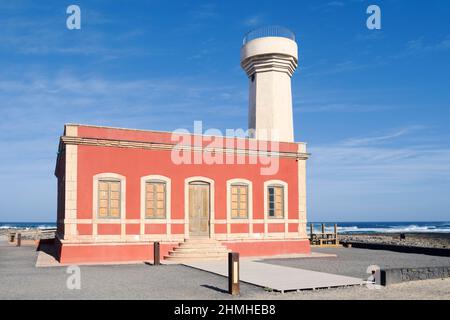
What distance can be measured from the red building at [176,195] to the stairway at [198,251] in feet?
0.13

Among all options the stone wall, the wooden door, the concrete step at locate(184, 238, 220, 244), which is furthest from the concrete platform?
the wooden door

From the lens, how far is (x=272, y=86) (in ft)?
80.0

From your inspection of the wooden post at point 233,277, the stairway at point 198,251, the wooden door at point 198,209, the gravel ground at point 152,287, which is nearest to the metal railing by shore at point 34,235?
the wooden door at point 198,209

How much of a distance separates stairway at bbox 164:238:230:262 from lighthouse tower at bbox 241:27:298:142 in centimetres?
726

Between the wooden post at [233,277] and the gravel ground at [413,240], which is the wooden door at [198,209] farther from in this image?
the gravel ground at [413,240]

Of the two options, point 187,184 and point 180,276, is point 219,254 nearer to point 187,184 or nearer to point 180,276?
point 187,184

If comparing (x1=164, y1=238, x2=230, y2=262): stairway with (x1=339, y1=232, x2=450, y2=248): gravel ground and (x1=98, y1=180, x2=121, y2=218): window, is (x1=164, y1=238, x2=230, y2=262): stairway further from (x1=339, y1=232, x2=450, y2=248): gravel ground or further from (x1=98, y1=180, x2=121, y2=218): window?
(x1=339, y1=232, x2=450, y2=248): gravel ground

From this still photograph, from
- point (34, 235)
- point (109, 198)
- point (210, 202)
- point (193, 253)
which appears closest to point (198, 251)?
point (193, 253)

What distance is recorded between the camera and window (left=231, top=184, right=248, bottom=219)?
20562 mm

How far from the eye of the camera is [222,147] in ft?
66.9

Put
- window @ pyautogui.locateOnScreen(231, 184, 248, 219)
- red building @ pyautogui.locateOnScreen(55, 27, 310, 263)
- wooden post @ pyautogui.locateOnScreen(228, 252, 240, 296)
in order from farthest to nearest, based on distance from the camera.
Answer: window @ pyautogui.locateOnScreen(231, 184, 248, 219), red building @ pyautogui.locateOnScreen(55, 27, 310, 263), wooden post @ pyautogui.locateOnScreen(228, 252, 240, 296)

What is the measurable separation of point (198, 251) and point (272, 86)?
9.68 meters

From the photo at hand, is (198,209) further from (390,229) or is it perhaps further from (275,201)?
(390,229)

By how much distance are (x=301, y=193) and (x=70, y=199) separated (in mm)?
9943
